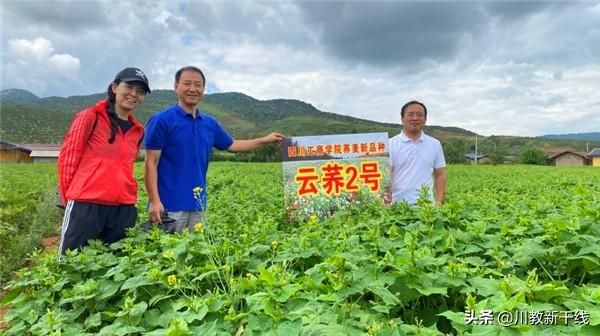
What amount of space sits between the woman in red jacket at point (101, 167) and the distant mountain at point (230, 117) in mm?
28036

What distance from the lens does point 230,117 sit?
455 ft

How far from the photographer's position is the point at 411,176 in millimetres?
4445

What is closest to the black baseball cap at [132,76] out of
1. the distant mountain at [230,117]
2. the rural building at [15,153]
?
the distant mountain at [230,117]

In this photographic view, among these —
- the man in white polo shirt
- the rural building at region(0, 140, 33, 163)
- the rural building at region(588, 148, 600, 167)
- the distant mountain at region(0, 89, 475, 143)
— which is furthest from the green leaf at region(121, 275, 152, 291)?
the rural building at region(588, 148, 600, 167)

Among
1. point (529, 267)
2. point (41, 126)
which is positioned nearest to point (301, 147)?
point (529, 267)

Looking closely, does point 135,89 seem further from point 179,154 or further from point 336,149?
point 336,149

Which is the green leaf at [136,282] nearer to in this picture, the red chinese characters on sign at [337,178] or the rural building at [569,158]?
the red chinese characters on sign at [337,178]

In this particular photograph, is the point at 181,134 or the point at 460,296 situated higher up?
the point at 181,134

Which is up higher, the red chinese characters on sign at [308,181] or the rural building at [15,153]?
the red chinese characters on sign at [308,181]

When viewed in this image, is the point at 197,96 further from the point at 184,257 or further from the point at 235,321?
the point at 235,321

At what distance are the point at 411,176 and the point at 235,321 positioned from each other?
306cm

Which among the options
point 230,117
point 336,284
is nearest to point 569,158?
point 336,284

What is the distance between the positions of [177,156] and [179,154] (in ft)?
0.07

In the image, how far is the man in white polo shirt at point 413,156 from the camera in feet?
14.5
